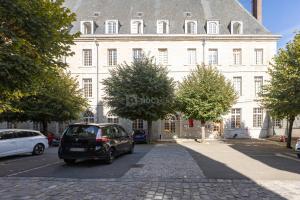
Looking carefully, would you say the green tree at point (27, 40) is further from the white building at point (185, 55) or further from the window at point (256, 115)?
the window at point (256, 115)

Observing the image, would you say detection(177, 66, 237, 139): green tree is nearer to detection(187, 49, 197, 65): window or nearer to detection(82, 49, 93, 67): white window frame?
detection(187, 49, 197, 65): window

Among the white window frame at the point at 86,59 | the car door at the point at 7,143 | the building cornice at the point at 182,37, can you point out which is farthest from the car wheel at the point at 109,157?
the white window frame at the point at 86,59

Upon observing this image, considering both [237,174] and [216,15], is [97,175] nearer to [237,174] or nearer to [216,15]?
[237,174]

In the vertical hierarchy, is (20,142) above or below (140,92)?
below

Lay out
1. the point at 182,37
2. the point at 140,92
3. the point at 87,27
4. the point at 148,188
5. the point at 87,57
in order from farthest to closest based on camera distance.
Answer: the point at 87,27 → the point at 87,57 → the point at 182,37 → the point at 140,92 → the point at 148,188

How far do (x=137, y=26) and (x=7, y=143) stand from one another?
2096 cm

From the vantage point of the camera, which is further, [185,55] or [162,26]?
[162,26]

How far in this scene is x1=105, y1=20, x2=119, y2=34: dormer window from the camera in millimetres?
30766

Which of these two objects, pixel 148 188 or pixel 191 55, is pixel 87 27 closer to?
pixel 191 55

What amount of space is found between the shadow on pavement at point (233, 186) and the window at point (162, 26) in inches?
891

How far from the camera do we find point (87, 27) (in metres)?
31.2

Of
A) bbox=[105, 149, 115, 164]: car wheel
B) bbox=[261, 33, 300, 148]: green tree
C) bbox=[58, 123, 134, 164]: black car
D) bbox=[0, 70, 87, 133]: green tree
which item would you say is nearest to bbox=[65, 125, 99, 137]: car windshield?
bbox=[58, 123, 134, 164]: black car

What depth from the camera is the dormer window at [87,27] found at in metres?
30.9

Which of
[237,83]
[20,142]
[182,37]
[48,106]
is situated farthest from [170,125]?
[20,142]
